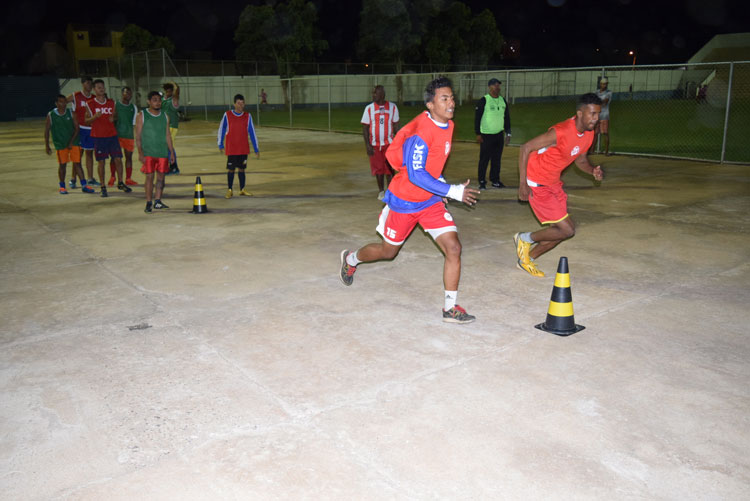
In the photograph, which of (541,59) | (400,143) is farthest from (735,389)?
(541,59)

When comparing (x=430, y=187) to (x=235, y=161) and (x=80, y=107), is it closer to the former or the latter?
(x=235, y=161)

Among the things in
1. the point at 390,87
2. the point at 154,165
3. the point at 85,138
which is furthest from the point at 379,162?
the point at 390,87

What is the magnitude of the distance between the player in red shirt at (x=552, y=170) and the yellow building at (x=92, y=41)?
74.7 metres

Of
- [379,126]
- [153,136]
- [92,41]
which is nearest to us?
[153,136]

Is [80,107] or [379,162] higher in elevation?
[80,107]

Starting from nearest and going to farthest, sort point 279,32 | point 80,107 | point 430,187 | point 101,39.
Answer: point 430,187 → point 80,107 → point 279,32 → point 101,39

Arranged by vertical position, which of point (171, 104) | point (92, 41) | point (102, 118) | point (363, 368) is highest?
point (92, 41)

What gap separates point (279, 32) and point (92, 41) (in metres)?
33.6

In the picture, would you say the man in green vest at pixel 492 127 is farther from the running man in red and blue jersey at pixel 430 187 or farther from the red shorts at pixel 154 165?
the running man in red and blue jersey at pixel 430 187

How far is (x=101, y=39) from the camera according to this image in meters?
74.1

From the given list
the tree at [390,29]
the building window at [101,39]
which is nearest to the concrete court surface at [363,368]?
the tree at [390,29]

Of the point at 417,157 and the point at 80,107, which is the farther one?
the point at 80,107

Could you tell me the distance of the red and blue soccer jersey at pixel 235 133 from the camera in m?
10.8

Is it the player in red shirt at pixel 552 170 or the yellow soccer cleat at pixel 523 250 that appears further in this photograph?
the yellow soccer cleat at pixel 523 250
